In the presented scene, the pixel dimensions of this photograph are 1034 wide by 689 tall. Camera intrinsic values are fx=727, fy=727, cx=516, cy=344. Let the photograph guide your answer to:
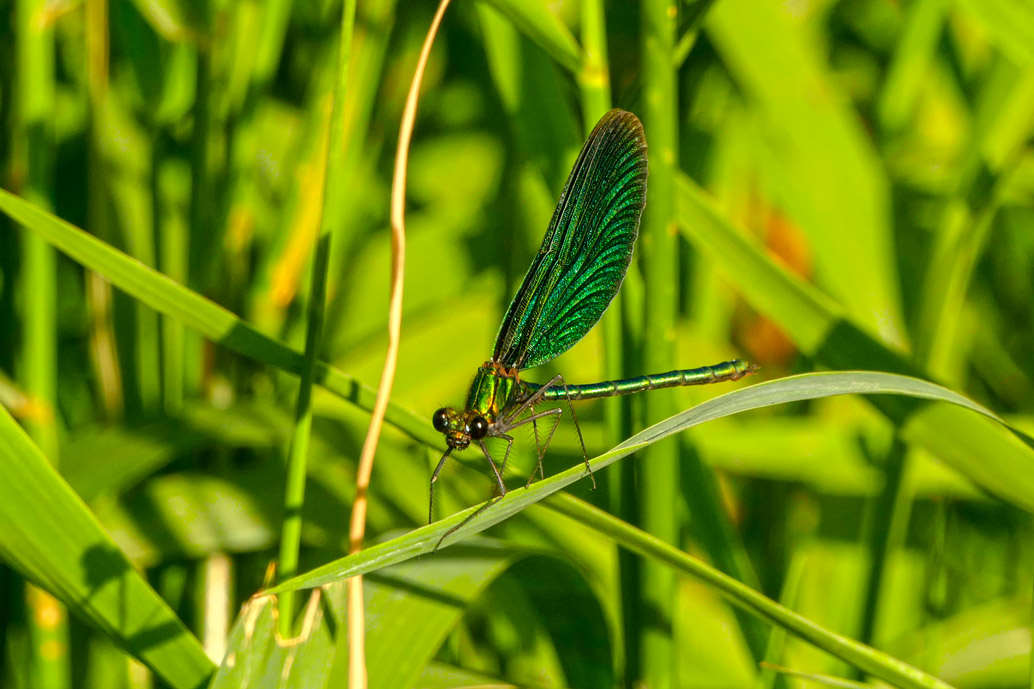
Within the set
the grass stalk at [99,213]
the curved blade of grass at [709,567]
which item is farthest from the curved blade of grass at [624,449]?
the grass stalk at [99,213]

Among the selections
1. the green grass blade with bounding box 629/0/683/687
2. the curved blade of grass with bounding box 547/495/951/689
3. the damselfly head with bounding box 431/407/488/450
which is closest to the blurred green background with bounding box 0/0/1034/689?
the green grass blade with bounding box 629/0/683/687

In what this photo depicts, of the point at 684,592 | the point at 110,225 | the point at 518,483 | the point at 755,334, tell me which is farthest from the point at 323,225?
the point at 755,334

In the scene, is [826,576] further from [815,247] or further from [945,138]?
[945,138]

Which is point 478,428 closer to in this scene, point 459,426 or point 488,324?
point 459,426

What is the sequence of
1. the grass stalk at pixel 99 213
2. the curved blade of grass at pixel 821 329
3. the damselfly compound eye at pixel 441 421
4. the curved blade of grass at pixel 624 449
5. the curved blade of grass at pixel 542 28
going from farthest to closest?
the grass stalk at pixel 99 213
the damselfly compound eye at pixel 441 421
the curved blade of grass at pixel 821 329
the curved blade of grass at pixel 542 28
the curved blade of grass at pixel 624 449

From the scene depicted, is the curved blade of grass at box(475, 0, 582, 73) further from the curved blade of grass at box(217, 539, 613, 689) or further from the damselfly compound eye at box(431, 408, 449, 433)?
the curved blade of grass at box(217, 539, 613, 689)

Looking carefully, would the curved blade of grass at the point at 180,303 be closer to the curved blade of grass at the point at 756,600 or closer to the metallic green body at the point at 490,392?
the curved blade of grass at the point at 756,600
